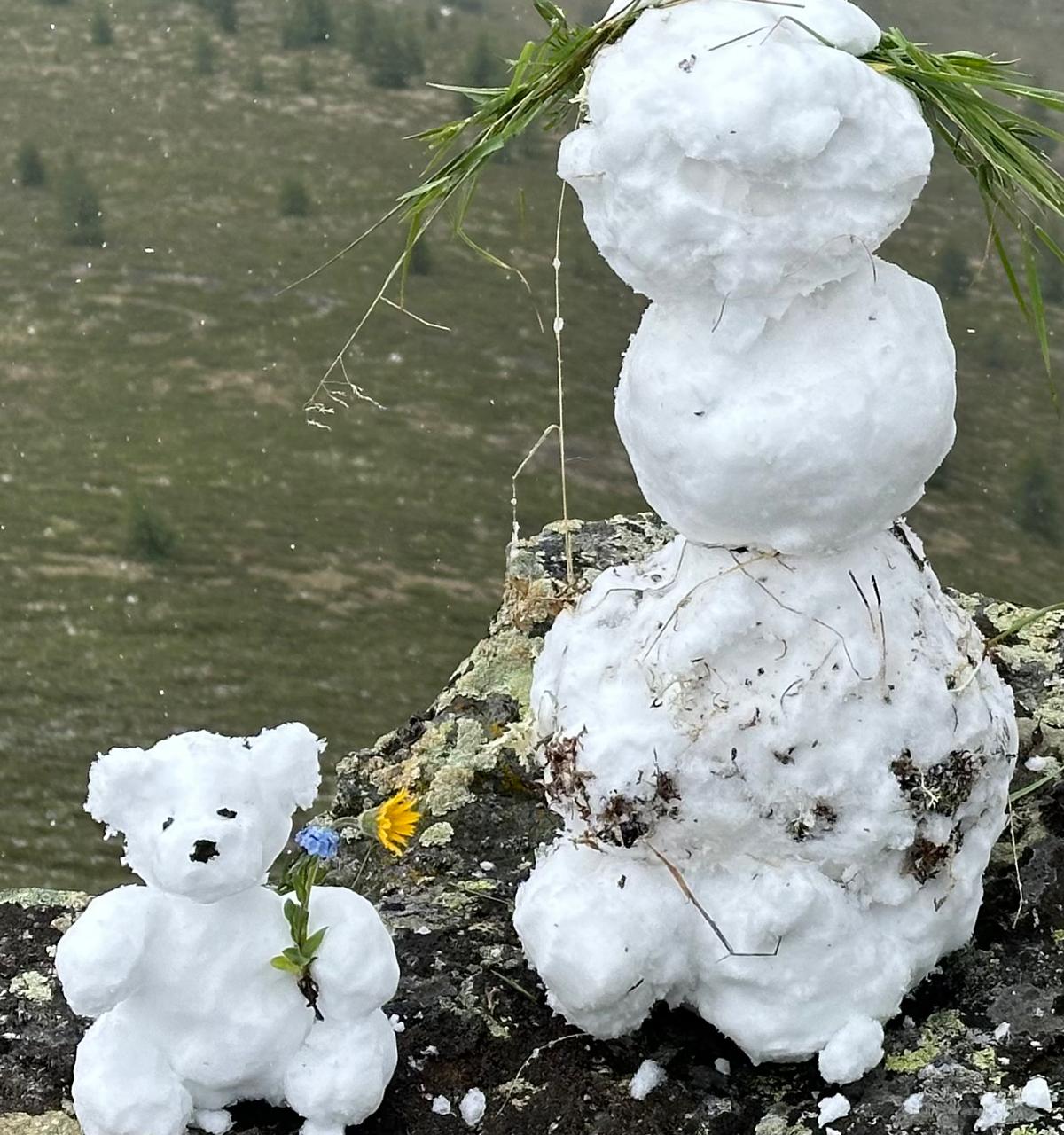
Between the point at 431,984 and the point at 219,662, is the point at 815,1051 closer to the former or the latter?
the point at 431,984

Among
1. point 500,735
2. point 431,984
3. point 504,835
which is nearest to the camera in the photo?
point 431,984

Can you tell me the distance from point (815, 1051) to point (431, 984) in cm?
37

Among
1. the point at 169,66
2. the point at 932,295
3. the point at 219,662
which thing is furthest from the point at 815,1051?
the point at 169,66

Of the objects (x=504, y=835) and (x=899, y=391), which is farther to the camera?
(x=504, y=835)

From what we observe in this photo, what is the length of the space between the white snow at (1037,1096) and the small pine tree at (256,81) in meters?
3.82

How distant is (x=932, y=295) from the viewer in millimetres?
1401

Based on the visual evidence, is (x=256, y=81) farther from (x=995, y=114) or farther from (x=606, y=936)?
(x=606, y=936)

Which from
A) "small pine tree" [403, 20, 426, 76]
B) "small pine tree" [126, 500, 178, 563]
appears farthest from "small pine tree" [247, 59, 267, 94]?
"small pine tree" [126, 500, 178, 563]

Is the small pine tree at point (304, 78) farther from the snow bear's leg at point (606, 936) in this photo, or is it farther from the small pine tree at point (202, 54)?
the snow bear's leg at point (606, 936)

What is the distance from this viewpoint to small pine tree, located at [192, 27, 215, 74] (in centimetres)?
457

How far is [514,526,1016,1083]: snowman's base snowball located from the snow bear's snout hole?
0.33 meters

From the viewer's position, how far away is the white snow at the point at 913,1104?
135 centimetres

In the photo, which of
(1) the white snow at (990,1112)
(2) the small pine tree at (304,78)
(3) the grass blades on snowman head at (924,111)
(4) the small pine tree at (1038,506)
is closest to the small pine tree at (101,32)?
(2) the small pine tree at (304,78)

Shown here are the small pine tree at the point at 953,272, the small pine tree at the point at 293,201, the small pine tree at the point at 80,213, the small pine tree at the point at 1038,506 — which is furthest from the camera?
the small pine tree at the point at 293,201
